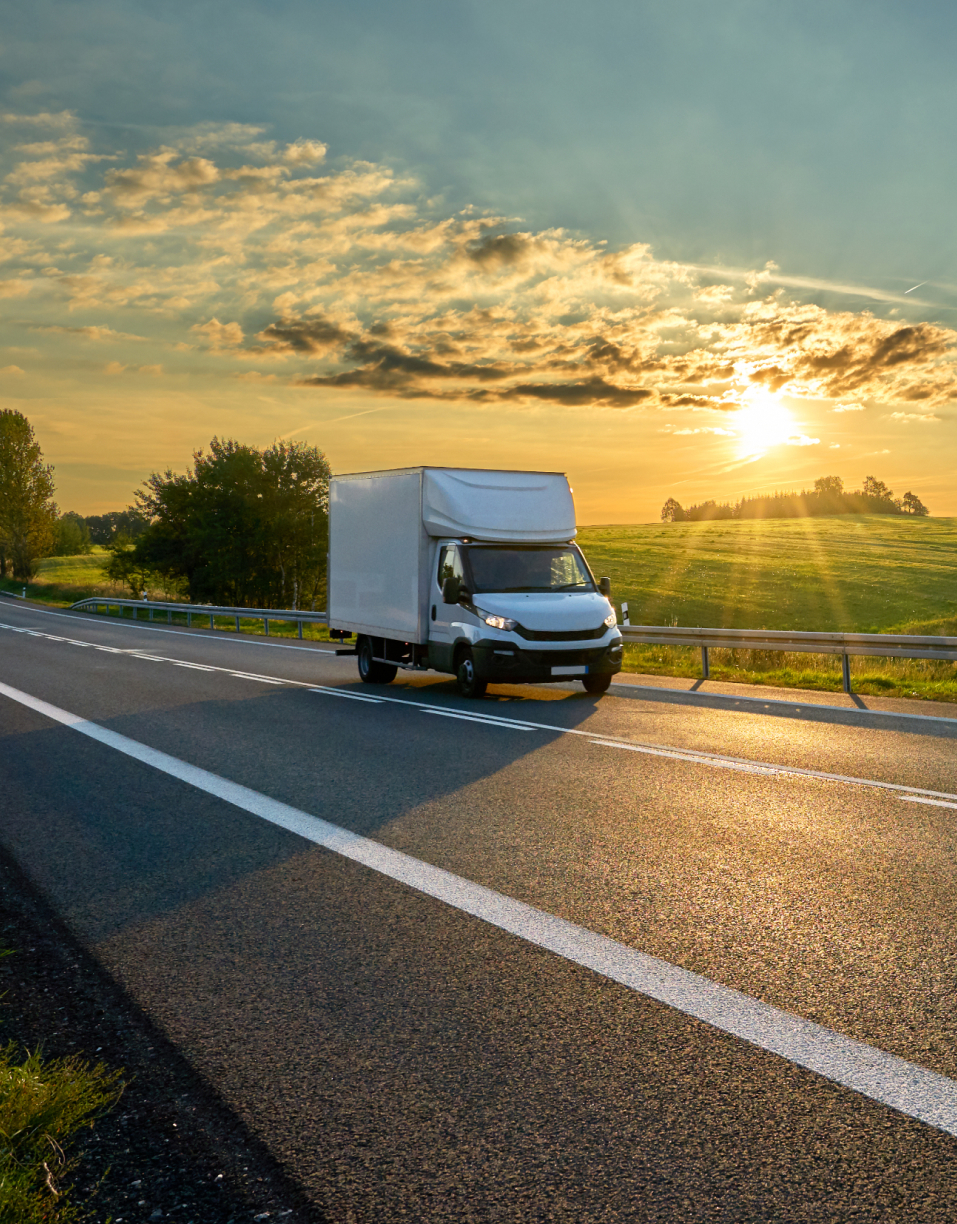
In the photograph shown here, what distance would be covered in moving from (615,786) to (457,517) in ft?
24.6

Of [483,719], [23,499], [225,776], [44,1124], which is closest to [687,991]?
[44,1124]

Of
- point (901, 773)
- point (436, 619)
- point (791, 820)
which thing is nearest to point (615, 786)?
point (791, 820)

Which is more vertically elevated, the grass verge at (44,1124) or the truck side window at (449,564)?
the truck side window at (449,564)

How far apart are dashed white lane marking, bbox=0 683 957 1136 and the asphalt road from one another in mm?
52

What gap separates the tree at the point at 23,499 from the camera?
89.8 metres

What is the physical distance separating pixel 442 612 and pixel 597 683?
2.35 meters

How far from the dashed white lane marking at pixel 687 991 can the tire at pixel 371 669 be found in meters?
9.94

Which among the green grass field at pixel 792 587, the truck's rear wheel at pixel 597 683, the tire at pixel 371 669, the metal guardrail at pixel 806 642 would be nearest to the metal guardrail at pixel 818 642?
the metal guardrail at pixel 806 642

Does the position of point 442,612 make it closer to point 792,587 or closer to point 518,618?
point 518,618

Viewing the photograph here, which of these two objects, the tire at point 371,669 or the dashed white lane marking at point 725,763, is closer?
the dashed white lane marking at point 725,763

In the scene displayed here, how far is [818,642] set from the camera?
15977mm

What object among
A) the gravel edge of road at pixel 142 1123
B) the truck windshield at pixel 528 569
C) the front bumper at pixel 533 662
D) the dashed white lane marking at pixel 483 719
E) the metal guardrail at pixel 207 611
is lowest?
the metal guardrail at pixel 207 611

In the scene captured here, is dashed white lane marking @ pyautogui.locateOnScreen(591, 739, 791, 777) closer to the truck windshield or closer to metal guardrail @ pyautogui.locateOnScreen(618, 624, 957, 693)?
the truck windshield

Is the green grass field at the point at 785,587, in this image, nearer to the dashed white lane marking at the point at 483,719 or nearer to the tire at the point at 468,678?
the tire at the point at 468,678
